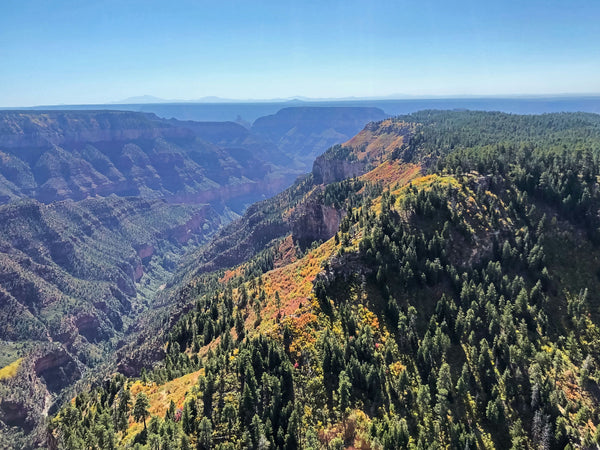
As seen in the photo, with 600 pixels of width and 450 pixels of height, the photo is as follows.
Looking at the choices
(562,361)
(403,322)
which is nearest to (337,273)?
(403,322)

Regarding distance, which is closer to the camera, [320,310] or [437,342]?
[437,342]

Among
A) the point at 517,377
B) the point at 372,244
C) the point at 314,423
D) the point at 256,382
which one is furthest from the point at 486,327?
the point at 256,382

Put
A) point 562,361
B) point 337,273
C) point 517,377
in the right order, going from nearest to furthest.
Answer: point 517,377
point 562,361
point 337,273

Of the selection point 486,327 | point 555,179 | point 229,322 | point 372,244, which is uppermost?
point 555,179

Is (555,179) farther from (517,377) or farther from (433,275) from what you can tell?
(517,377)

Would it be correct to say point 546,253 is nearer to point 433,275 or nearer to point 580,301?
point 580,301

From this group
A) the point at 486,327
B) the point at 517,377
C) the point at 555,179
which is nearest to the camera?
the point at 517,377

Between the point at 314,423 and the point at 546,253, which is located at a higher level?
the point at 546,253
